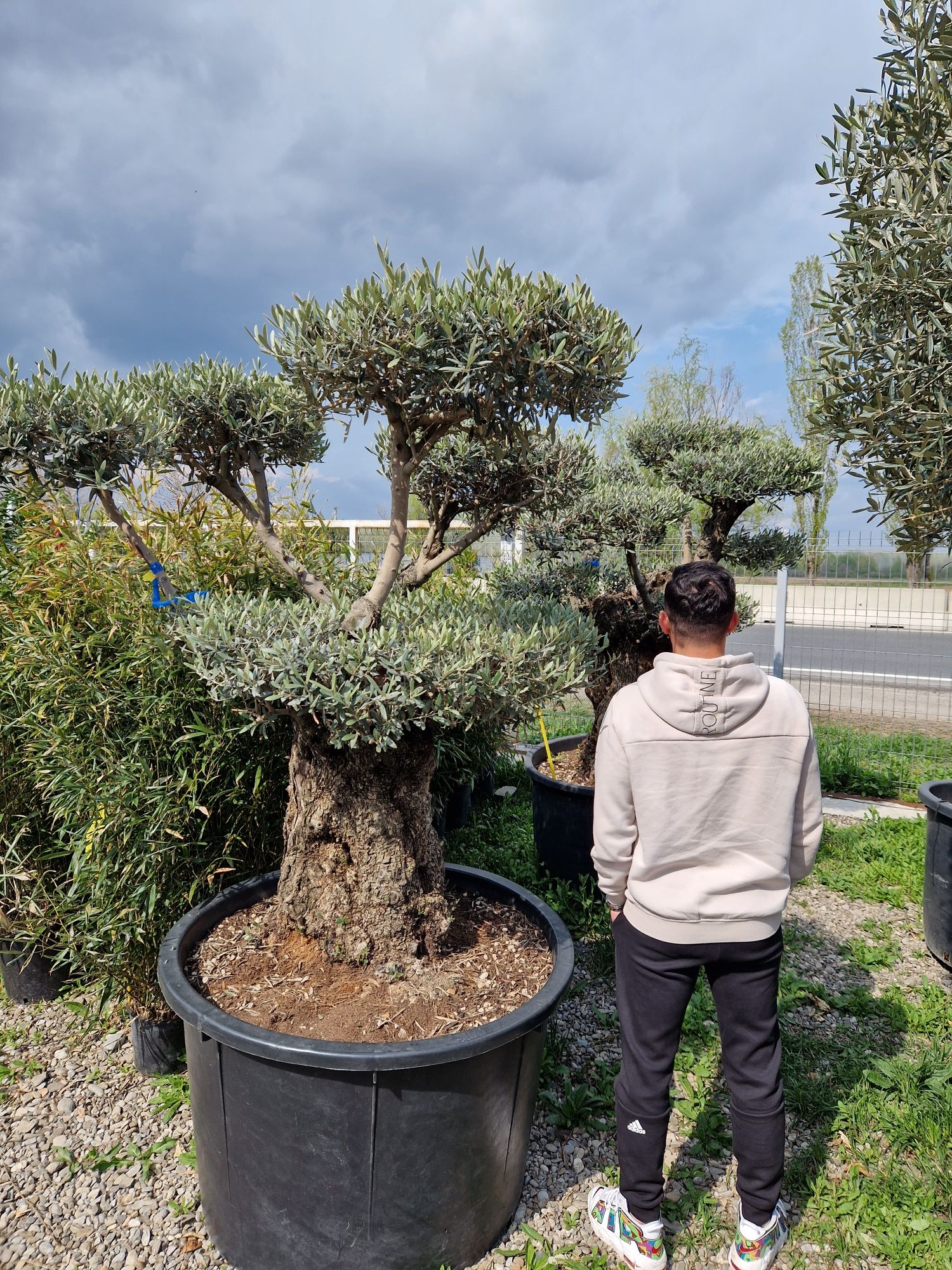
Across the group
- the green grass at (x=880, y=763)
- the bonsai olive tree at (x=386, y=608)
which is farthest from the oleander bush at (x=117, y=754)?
the green grass at (x=880, y=763)

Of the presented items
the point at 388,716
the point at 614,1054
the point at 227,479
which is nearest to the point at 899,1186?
the point at 614,1054

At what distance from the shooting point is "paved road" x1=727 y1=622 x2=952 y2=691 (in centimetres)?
894

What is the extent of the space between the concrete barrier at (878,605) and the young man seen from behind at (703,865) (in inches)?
217

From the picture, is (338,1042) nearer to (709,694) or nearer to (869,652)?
(709,694)

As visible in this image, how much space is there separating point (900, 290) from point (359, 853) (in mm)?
2040

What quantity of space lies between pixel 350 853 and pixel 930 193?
2291mm

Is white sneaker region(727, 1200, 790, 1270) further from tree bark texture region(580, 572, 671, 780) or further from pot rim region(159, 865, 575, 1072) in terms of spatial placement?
tree bark texture region(580, 572, 671, 780)

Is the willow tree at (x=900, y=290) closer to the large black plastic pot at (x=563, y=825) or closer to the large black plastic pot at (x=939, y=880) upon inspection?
the large black plastic pot at (x=939, y=880)

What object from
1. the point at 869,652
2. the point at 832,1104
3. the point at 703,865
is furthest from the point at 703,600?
the point at 869,652

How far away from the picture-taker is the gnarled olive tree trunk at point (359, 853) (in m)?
2.12

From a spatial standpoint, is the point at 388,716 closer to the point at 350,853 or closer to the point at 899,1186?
the point at 350,853

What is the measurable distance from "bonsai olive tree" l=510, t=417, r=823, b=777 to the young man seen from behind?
5.13 ft

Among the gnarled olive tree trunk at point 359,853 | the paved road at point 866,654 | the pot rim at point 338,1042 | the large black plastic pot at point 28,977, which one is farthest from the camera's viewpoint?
the paved road at point 866,654

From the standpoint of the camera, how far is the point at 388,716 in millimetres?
1707
